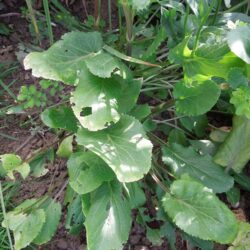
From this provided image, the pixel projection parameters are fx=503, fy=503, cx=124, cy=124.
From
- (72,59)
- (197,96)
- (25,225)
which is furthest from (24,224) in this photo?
(197,96)

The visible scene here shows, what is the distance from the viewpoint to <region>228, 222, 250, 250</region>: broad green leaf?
1.28 m

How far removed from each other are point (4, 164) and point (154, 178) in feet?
1.28

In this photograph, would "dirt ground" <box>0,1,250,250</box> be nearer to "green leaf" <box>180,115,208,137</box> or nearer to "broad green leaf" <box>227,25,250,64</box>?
"green leaf" <box>180,115,208,137</box>

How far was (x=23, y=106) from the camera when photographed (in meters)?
1.48

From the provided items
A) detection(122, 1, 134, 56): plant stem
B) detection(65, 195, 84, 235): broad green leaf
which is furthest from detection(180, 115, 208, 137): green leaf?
detection(65, 195, 84, 235): broad green leaf

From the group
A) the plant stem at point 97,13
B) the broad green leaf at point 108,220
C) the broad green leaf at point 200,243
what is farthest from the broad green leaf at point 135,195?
the plant stem at point 97,13

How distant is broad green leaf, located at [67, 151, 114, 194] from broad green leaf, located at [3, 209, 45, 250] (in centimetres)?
14

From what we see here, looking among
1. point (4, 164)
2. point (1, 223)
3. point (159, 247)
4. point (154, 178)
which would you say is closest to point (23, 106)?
point (4, 164)

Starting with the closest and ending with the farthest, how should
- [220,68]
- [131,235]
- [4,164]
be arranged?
[220,68]
[4,164]
[131,235]

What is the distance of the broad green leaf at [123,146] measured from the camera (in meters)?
1.12

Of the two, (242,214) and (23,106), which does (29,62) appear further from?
(242,214)

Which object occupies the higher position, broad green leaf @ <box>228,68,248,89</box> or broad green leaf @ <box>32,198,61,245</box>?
broad green leaf @ <box>228,68,248,89</box>

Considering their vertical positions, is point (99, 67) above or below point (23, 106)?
above

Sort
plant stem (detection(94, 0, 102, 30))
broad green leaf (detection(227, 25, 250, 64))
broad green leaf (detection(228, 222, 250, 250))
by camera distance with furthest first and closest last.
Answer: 1. plant stem (detection(94, 0, 102, 30))
2. broad green leaf (detection(228, 222, 250, 250))
3. broad green leaf (detection(227, 25, 250, 64))
